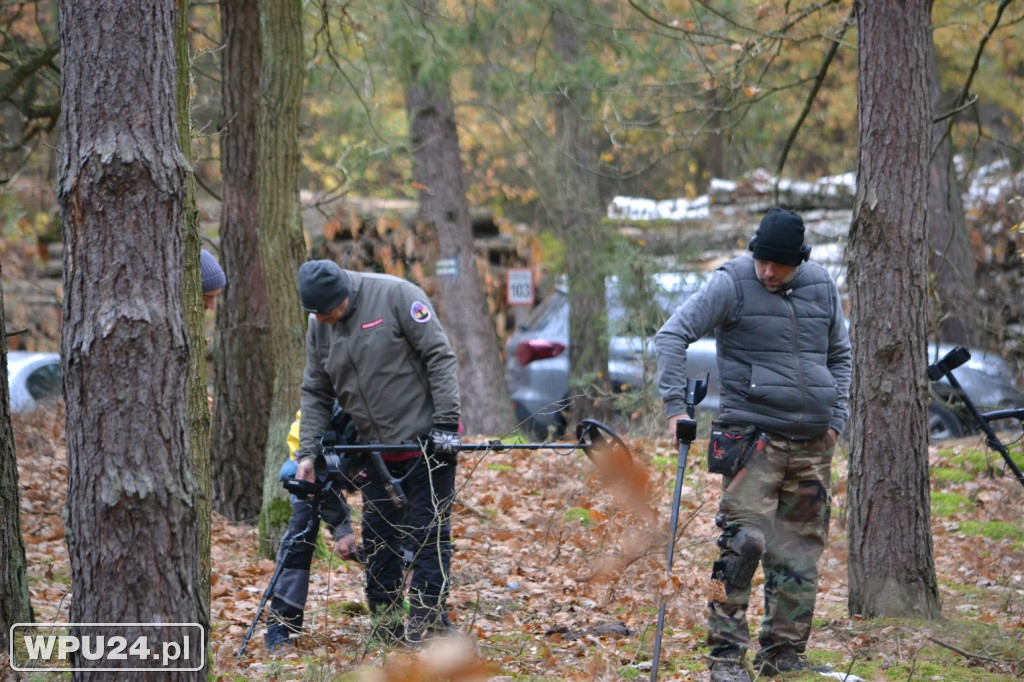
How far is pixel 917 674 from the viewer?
5.23 meters

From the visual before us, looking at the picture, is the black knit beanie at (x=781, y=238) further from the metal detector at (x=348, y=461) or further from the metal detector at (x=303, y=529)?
the metal detector at (x=303, y=529)

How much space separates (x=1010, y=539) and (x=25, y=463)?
8.89 metres

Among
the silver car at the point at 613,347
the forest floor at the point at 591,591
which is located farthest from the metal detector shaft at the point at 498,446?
the silver car at the point at 613,347

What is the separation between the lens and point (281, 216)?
7.79 metres

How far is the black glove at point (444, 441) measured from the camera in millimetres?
5562

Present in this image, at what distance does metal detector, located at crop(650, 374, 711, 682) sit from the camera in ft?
15.7

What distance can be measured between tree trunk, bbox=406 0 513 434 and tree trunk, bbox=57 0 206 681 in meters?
10.7

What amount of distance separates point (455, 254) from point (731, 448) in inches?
396

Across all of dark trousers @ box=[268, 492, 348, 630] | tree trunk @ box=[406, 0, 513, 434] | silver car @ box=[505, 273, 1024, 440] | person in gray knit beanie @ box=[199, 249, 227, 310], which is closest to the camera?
dark trousers @ box=[268, 492, 348, 630]

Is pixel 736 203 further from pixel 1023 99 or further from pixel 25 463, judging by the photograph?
pixel 25 463

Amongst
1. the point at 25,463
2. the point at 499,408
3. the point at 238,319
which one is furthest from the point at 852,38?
the point at 25,463

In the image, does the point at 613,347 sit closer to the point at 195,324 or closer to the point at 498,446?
the point at 498,446

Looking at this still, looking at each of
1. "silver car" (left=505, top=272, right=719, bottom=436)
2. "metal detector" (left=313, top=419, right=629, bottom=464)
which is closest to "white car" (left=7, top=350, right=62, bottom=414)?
"silver car" (left=505, top=272, right=719, bottom=436)

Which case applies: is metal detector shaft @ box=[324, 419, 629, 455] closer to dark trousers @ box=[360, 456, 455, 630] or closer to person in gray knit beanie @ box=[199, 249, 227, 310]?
dark trousers @ box=[360, 456, 455, 630]
